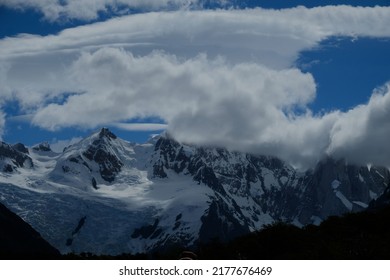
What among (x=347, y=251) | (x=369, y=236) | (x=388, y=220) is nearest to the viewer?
(x=347, y=251)

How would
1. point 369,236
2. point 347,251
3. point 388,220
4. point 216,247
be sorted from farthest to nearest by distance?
point 388,220 → point 216,247 → point 369,236 → point 347,251

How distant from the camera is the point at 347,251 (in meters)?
57.3

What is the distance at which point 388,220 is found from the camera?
85.6m

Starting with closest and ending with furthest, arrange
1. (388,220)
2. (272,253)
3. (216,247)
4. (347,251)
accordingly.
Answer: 1. (347,251)
2. (272,253)
3. (216,247)
4. (388,220)

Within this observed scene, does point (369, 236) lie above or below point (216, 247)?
above
